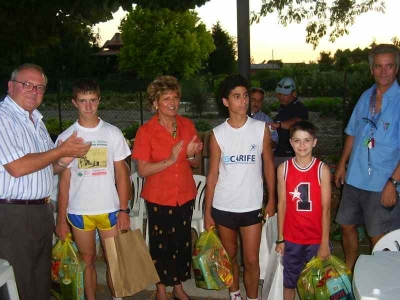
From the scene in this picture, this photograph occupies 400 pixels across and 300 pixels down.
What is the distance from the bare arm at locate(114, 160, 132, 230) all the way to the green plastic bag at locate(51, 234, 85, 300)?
1.25 feet

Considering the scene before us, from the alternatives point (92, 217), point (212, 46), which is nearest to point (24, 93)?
point (92, 217)

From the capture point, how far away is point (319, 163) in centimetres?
358

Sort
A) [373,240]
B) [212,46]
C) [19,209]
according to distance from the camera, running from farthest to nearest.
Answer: [212,46]
[373,240]
[19,209]

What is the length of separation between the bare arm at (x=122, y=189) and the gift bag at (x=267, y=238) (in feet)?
3.52

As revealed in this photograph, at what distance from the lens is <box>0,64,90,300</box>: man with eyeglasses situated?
3107 mm

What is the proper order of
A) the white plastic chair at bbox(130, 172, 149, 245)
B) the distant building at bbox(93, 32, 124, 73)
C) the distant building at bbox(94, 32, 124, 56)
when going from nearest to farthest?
the white plastic chair at bbox(130, 172, 149, 245), the distant building at bbox(93, 32, 124, 73), the distant building at bbox(94, 32, 124, 56)

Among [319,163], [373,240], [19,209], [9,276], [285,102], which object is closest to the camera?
[9,276]

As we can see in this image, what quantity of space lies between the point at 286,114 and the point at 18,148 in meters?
2.86

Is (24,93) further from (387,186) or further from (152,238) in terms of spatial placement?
(387,186)

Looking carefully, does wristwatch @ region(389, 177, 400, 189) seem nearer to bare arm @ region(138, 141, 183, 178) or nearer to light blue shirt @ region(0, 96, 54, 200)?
bare arm @ region(138, 141, 183, 178)

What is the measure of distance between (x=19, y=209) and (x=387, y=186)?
2.44 m

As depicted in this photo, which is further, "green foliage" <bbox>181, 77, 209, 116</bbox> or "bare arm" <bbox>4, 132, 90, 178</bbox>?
"green foliage" <bbox>181, 77, 209, 116</bbox>

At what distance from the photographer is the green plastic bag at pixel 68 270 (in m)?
3.71

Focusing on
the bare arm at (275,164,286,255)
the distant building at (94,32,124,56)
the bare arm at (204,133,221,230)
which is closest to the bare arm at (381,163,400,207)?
the bare arm at (275,164,286,255)
